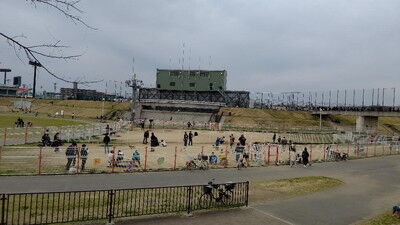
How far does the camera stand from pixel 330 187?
21.2 m

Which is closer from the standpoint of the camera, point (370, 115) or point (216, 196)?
point (216, 196)

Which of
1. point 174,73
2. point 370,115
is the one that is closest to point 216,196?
point 370,115

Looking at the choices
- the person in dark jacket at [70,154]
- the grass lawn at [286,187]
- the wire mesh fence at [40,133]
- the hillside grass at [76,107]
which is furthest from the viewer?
the hillside grass at [76,107]

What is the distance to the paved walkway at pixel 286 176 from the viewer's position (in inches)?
563

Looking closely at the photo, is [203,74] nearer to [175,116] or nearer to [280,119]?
[175,116]

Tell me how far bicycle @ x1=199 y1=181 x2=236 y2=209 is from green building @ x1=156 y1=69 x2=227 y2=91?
283 feet

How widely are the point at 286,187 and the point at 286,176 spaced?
4.03m

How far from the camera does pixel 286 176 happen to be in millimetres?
24344

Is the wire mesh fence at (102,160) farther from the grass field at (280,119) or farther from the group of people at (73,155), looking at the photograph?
the grass field at (280,119)

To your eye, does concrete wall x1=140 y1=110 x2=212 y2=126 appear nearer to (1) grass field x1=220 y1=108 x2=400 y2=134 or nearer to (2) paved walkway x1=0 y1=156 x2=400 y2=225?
(1) grass field x1=220 y1=108 x2=400 y2=134

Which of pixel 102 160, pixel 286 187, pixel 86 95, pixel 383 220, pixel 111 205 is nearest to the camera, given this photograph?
pixel 111 205

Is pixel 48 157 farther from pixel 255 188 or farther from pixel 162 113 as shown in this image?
pixel 162 113

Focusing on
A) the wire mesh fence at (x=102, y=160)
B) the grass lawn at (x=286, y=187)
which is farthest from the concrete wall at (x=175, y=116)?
the grass lawn at (x=286, y=187)

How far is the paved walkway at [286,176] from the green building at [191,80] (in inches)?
2913
